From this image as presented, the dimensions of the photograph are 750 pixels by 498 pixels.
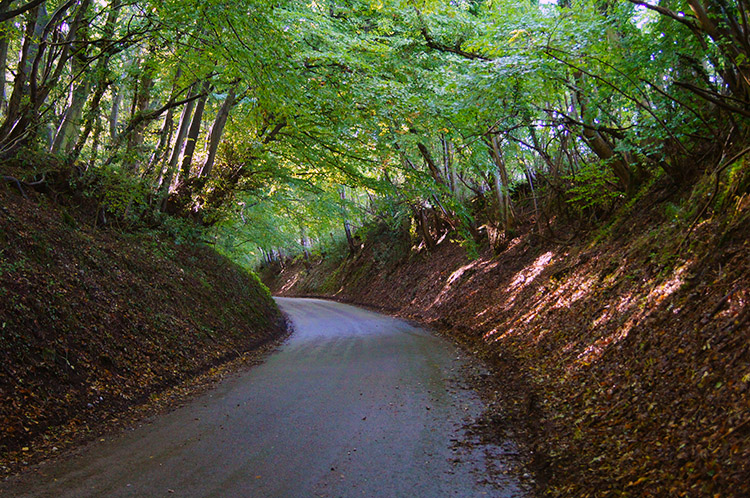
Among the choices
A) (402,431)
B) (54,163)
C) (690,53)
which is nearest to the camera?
(402,431)

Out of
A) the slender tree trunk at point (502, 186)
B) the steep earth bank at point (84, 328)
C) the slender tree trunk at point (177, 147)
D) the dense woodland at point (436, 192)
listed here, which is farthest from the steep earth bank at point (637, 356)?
the slender tree trunk at point (177, 147)

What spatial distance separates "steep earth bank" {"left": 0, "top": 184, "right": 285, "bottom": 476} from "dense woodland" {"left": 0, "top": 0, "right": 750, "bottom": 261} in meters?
1.51

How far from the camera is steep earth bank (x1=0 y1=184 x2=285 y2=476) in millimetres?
4781

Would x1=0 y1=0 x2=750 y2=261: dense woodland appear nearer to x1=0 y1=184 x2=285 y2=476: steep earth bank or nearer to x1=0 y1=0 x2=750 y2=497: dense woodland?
x1=0 y1=0 x2=750 y2=497: dense woodland

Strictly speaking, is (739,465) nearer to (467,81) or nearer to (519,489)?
(519,489)

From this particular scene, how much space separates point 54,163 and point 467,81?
351 inches

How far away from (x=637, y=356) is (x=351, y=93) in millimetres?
6850

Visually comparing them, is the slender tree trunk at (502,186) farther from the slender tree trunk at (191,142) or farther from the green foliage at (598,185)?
the slender tree trunk at (191,142)

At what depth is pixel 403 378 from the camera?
7.35m

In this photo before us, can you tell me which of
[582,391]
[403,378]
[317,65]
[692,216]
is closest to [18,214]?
[317,65]

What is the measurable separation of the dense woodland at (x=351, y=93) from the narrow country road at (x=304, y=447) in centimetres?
440

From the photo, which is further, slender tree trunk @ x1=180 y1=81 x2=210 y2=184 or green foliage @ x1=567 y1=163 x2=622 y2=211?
slender tree trunk @ x1=180 y1=81 x2=210 y2=184

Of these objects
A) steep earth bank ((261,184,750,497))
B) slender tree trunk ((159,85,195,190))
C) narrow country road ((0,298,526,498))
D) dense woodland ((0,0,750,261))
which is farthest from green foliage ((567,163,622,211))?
slender tree trunk ((159,85,195,190))

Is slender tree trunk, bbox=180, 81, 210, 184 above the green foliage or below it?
above
